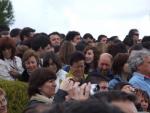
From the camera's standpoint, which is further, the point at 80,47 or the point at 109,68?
the point at 80,47

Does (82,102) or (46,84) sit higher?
(82,102)

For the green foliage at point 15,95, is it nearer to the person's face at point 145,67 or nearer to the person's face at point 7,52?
the person's face at point 7,52

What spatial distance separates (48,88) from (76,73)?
1812 mm

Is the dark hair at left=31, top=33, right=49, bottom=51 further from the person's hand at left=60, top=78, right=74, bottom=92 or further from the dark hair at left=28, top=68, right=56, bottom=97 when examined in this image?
the person's hand at left=60, top=78, right=74, bottom=92

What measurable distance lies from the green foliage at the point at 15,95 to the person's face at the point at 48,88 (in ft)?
6.32

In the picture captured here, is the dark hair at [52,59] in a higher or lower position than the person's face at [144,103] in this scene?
higher

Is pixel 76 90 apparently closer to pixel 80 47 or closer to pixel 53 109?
pixel 53 109

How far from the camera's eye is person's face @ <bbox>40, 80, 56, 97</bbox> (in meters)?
5.84

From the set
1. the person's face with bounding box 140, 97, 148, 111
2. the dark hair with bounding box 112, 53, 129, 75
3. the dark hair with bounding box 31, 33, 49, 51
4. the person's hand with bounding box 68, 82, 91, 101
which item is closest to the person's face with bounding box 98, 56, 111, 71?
the dark hair with bounding box 112, 53, 129, 75

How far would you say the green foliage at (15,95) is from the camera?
7754mm

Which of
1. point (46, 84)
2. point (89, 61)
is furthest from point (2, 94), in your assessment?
point (89, 61)

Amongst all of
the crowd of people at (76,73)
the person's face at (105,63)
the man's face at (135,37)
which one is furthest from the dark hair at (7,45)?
the man's face at (135,37)

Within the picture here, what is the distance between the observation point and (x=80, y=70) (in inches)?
303

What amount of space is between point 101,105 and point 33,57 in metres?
6.47
